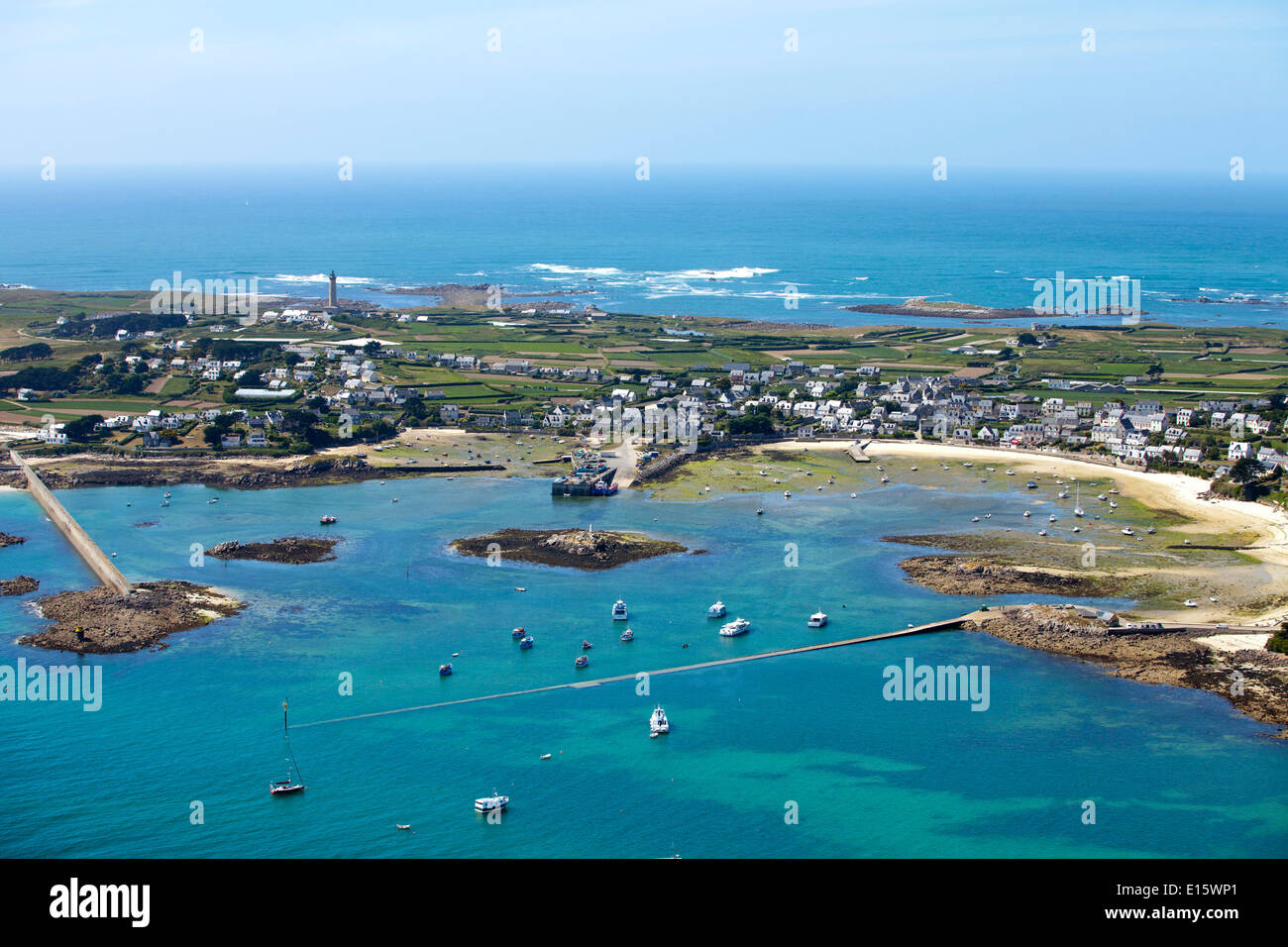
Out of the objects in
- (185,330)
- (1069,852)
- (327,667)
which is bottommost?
(1069,852)

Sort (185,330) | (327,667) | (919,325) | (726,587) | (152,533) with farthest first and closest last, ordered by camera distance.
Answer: (919,325)
(185,330)
(152,533)
(726,587)
(327,667)

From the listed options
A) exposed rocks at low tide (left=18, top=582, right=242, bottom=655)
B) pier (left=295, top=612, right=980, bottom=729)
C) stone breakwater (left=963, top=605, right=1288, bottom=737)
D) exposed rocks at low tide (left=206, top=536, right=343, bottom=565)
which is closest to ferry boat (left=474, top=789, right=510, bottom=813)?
pier (left=295, top=612, right=980, bottom=729)

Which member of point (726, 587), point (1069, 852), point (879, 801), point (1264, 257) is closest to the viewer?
point (1069, 852)

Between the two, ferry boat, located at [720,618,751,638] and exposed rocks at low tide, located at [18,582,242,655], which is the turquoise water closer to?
ferry boat, located at [720,618,751,638]

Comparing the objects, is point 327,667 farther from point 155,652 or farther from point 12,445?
point 12,445

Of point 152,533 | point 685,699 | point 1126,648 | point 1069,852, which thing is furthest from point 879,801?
point 152,533

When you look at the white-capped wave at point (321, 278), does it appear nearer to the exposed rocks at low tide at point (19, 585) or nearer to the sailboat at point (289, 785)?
the exposed rocks at low tide at point (19, 585)

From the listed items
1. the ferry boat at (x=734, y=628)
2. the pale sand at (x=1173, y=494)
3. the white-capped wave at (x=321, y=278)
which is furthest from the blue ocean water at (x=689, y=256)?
the ferry boat at (x=734, y=628)
